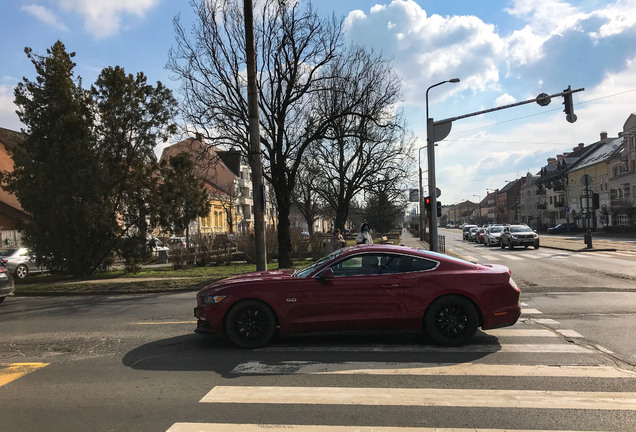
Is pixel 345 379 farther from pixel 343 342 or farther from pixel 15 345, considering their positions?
pixel 15 345

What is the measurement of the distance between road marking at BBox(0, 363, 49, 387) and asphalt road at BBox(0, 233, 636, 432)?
25 mm

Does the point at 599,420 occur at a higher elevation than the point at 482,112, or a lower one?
lower

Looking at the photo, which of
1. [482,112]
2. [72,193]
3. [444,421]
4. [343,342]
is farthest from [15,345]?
[482,112]

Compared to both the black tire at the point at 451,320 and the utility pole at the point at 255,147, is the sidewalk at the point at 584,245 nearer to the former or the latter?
the utility pole at the point at 255,147

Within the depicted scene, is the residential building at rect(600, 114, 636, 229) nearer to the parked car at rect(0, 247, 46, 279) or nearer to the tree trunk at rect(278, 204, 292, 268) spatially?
the tree trunk at rect(278, 204, 292, 268)

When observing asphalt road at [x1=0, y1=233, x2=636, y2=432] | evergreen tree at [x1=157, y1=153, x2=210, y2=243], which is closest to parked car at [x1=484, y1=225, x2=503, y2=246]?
evergreen tree at [x1=157, y1=153, x2=210, y2=243]

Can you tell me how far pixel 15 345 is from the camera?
729 centimetres

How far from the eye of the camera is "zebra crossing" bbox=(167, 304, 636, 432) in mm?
3846

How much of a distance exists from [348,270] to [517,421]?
3.06 meters

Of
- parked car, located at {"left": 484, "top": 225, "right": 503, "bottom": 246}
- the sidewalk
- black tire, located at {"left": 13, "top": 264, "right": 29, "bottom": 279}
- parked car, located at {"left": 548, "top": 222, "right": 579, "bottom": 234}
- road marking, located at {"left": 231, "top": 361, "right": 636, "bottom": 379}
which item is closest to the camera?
road marking, located at {"left": 231, "top": 361, "right": 636, "bottom": 379}

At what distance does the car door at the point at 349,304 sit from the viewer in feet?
20.4

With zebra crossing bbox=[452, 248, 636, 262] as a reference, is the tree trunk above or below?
above

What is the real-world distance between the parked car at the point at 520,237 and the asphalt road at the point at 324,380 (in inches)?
836

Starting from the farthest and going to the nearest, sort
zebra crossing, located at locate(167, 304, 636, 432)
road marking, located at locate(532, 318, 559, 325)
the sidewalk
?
the sidewalk → road marking, located at locate(532, 318, 559, 325) → zebra crossing, located at locate(167, 304, 636, 432)
